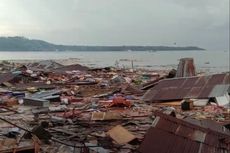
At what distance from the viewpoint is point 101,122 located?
12336 millimetres

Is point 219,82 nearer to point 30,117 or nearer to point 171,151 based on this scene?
point 30,117

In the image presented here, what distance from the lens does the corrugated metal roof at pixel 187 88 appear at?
17203 mm

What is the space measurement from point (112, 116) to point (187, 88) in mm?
6239

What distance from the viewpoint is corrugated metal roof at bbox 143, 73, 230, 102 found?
17.2 meters

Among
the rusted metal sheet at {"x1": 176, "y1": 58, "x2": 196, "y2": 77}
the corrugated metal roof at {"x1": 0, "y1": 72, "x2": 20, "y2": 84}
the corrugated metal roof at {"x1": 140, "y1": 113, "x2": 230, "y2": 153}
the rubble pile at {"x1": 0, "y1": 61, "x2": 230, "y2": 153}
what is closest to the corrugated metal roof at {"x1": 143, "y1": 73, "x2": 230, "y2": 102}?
the rubble pile at {"x1": 0, "y1": 61, "x2": 230, "y2": 153}

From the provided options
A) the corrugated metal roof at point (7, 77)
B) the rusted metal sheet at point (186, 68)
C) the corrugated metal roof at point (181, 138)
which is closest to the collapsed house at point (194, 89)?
the rusted metal sheet at point (186, 68)

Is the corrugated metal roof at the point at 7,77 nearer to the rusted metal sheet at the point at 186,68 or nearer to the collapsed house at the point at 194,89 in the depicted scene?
the collapsed house at the point at 194,89

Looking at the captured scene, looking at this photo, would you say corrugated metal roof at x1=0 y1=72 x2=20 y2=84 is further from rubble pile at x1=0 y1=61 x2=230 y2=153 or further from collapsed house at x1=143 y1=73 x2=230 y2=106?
collapsed house at x1=143 y1=73 x2=230 y2=106

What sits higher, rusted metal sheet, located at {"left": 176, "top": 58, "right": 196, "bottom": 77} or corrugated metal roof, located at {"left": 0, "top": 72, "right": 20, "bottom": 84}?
rusted metal sheet, located at {"left": 176, "top": 58, "right": 196, "bottom": 77}

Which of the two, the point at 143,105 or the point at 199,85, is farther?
the point at 199,85

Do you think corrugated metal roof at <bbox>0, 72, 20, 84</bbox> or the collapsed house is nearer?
the collapsed house

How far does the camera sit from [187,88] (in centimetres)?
1798

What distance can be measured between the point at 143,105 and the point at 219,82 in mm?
3514

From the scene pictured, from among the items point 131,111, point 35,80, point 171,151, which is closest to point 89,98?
point 131,111
